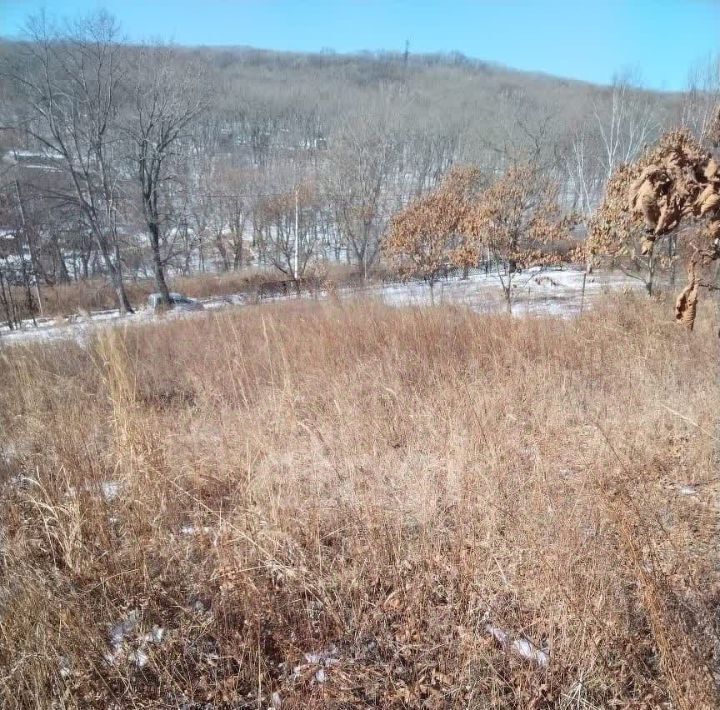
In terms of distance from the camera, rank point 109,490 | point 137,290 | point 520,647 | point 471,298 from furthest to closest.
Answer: point 137,290 < point 471,298 < point 109,490 < point 520,647

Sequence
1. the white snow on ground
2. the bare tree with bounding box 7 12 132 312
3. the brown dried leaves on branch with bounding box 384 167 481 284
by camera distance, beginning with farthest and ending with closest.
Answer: the bare tree with bounding box 7 12 132 312 < the brown dried leaves on branch with bounding box 384 167 481 284 < the white snow on ground

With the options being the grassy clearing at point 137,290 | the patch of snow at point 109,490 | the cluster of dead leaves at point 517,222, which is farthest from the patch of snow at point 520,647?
the grassy clearing at point 137,290

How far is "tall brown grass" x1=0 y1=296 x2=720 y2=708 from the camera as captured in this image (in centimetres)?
134

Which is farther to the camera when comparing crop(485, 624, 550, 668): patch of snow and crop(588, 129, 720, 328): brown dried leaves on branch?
crop(485, 624, 550, 668): patch of snow

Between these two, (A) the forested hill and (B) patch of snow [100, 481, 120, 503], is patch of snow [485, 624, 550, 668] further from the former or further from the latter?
(A) the forested hill

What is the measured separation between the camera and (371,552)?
5.96 ft

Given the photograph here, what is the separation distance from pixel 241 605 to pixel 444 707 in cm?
82

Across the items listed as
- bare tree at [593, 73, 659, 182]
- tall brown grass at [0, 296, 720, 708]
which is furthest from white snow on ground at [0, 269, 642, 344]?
bare tree at [593, 73, 659, 182]

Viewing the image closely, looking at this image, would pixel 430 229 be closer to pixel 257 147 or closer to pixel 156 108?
pixel 156 108

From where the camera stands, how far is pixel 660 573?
1.62 m

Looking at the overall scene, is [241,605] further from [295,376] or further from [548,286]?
[548,286]

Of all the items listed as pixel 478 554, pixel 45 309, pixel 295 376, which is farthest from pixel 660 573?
pixel 45 309

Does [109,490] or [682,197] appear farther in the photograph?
[109,490]

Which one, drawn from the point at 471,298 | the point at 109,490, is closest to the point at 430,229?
the point at 471,298
